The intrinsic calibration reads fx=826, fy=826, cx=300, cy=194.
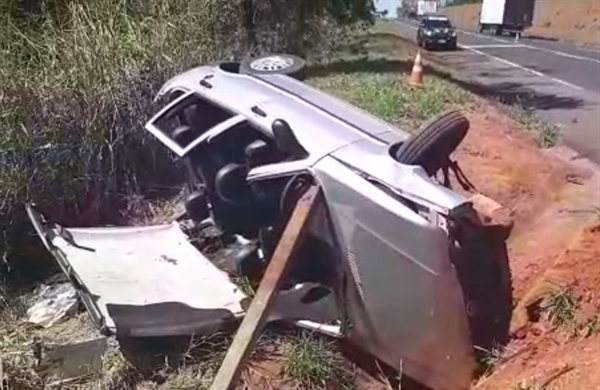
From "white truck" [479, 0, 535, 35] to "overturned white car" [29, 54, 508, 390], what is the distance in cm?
4208

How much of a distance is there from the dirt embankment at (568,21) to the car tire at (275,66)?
114 ft

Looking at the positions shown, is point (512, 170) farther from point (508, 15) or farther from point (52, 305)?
point (508, 15)

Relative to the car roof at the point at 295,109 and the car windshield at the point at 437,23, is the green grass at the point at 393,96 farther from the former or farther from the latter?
the car windshield at the point at 437,23

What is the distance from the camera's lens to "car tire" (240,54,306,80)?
6.71 m

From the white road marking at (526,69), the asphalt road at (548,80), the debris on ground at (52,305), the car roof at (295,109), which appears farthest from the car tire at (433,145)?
the white road marking at (526,69)

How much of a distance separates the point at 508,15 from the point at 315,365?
44466 mm

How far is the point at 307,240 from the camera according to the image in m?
4.81

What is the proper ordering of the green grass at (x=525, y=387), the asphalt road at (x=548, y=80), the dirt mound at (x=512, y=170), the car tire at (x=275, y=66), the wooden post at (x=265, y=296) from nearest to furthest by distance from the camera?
1. the wooden post at (x=265, y=296)
2. the green grass at (x=525, y=387)
3. the car tire at (x=275, y=66)
4. the dirt mound at (x=512, y=170)
5. the asphalt road at (x=548, y=80)

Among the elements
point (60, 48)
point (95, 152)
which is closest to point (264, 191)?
point (95, 152)

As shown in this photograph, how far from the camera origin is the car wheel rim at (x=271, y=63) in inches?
268

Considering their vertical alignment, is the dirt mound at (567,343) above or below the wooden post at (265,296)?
below

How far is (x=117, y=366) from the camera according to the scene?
4.89 metres

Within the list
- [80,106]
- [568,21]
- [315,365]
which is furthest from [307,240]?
[568,21]

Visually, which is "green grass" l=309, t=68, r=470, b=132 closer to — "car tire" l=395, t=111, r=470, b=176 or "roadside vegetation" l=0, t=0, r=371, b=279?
"roadside vegetation" l=0, t=0, r=371, b=279
